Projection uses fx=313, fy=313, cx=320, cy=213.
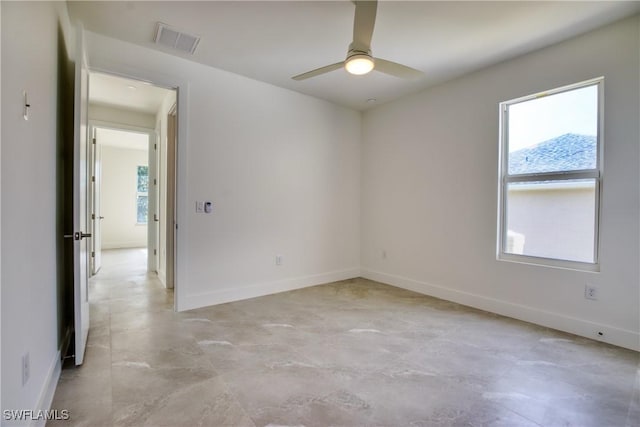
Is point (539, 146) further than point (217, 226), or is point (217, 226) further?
point (217, 226)

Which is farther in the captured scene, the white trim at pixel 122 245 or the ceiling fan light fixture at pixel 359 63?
the white trim at pixel 122 245

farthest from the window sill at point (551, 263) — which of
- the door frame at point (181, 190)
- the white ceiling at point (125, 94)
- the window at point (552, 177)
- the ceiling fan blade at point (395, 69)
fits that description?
the white ceiling at point (125, 94)

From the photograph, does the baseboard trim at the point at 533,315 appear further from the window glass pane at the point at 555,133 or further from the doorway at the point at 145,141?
the doorway at the point at 145,141

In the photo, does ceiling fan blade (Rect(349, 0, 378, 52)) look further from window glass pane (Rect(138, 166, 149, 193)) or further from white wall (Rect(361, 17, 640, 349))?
window glass pane (Rect(138, 166, 149, 193))

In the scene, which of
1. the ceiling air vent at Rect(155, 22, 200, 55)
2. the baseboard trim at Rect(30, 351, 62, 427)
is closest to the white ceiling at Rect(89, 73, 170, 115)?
the ceiling air vent at Rect(155, 22, 200, 55)

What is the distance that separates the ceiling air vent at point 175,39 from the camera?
264 cm

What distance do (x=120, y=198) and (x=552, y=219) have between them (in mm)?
8943

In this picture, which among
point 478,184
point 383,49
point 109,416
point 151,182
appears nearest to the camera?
point 109,416

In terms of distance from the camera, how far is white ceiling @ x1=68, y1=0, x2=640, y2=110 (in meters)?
2.31

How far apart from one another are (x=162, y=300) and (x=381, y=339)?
99.2 inches

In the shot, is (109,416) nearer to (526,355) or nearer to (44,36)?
(44,36)

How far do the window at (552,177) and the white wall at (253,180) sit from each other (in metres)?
2.15

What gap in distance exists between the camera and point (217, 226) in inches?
137

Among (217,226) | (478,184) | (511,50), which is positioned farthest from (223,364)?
(511,50)
